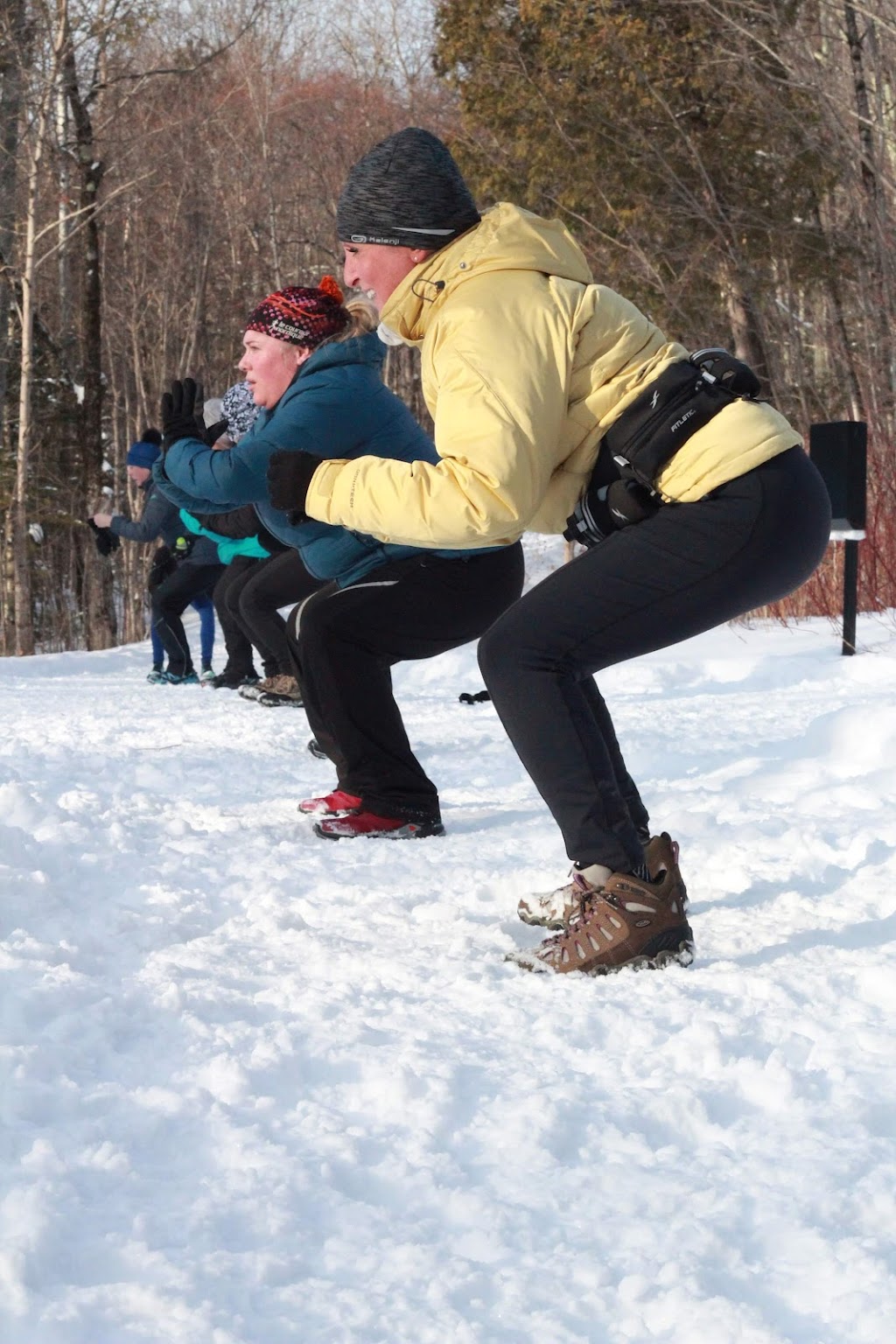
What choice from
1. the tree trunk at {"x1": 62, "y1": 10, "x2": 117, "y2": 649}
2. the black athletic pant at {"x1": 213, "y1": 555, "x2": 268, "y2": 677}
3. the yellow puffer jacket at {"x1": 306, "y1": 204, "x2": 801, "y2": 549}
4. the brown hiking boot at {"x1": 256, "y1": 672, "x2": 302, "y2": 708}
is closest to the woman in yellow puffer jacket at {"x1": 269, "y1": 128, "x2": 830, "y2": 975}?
the yellow puffer jacket at {"x1": 306, "y1": 204, "x2": 801, "y2": 549}

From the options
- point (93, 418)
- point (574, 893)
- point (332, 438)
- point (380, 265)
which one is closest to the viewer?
point (574, 893)

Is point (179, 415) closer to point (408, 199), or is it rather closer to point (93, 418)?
point (408, 199)

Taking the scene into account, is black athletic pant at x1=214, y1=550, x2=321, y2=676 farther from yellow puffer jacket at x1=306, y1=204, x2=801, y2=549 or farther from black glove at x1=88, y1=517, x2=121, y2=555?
black glove at x1=88, y1=517, x2=121, y2=555

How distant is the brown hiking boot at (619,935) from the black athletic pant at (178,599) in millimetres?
7399

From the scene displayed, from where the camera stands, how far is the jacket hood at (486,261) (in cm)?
286

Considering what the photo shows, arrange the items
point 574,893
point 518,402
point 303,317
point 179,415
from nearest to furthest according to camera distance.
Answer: point 518,402
point 574,893
point 303,317
point 179,415

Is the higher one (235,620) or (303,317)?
(303,317)

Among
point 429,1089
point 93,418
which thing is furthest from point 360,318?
point 93,418

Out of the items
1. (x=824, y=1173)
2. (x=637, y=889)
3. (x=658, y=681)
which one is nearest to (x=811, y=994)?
(x=637, y=889)

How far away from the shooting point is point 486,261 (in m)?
2.87

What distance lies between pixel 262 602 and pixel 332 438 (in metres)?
2.42

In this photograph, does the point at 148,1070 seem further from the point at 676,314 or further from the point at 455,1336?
the point at 676,314

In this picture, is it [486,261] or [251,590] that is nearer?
[486,261]

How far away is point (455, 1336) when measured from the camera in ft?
5.14
